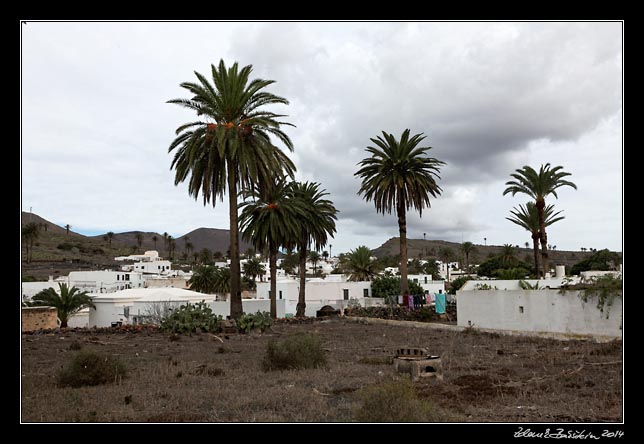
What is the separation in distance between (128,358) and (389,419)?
11.9 metres

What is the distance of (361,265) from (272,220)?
1199 inches

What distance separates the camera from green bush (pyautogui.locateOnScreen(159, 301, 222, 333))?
89.0 ft

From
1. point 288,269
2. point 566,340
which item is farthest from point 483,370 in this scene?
point 288,269

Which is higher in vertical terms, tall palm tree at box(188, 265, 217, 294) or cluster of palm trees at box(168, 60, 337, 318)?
cluster of palm trees at box(168, 60, 337, 318)

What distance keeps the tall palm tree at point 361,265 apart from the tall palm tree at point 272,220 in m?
28.2

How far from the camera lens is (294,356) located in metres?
14.6

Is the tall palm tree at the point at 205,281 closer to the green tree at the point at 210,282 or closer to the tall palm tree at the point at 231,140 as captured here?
the green tree at the point at 210,282

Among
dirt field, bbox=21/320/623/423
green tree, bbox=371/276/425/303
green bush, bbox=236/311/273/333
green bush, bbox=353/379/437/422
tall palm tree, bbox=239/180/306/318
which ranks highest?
tall palm tree, bbox=239/180/306/318

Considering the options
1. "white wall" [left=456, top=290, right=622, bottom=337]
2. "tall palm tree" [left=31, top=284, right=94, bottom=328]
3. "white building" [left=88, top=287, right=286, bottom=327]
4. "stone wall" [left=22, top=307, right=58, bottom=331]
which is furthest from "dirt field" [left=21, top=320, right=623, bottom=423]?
"tall palm tree" [left=31, top=284, right=94, bottom=328]

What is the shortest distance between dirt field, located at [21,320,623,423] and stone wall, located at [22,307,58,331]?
1467cm

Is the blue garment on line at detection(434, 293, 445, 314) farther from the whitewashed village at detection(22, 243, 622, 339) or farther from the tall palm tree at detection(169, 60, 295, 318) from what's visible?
the tall palm tree at detection(169, 60, 295, 318)

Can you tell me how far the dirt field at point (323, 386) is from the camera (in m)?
9.05

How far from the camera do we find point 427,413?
328 inches

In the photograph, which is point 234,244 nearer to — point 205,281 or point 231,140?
point 231,140
